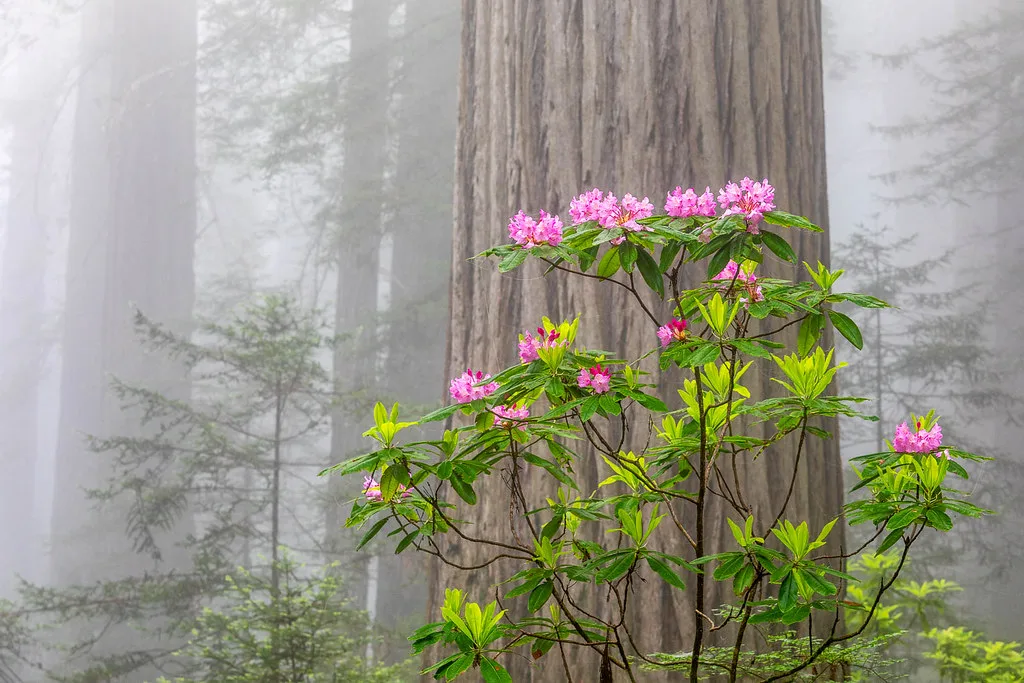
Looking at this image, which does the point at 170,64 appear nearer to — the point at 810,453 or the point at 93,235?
the point at 93,235

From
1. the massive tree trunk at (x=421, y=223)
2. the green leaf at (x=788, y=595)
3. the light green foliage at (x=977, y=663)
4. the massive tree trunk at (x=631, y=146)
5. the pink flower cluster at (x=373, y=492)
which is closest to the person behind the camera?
the green leaf at (x=788, y=595)

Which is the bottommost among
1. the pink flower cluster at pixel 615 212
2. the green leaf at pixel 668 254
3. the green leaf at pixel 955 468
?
the green leaf at pixel 955 468

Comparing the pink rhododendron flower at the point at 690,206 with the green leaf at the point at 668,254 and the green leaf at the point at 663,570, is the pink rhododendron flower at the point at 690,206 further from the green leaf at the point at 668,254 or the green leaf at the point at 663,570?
the green leaf at the point at 663,570

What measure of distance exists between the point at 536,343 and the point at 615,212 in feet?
0.63

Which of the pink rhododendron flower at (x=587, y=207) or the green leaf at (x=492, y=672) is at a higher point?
the pink rhododendron flower at (x=587, y=207)

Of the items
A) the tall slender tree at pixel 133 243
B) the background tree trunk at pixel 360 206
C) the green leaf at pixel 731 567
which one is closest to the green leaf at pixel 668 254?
the green leaf at pixel 731 567

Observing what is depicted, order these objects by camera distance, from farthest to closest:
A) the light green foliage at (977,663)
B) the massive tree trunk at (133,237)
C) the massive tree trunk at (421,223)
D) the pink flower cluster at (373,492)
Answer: the massive tree trunk at (133,237) < the massive tree trunk at (421,223) < the light green foliage at (977,663) < the pink flower cluster at (373,492)

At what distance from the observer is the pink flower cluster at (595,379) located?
0.99 meters

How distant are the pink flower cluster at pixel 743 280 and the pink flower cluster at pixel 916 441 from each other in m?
0.26

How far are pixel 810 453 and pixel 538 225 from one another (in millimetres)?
Result: 1068

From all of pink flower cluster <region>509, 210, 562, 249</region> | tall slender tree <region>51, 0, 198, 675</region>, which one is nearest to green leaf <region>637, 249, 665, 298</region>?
Answer: pink flower cluster <region>509, 210, 562, 249</region>

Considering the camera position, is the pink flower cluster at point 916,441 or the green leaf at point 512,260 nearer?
the green leaf at point 512,260

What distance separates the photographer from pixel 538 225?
0.97 metres

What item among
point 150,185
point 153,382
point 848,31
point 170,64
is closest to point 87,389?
point 153,382
